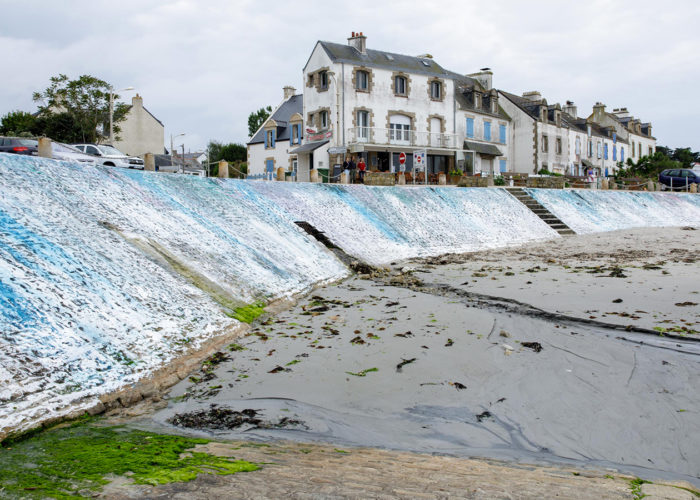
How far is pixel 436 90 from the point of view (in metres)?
36.5

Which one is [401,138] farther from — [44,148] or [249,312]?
[249,312]

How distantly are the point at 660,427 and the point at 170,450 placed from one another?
353cm

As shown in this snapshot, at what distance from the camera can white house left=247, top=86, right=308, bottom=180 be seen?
37.2 meters

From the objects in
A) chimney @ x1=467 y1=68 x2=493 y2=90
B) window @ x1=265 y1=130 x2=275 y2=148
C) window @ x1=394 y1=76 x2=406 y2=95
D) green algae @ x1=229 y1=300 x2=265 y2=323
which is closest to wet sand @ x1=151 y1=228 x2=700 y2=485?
green algae @ x1=229 y1=300 x2=265 y2=323

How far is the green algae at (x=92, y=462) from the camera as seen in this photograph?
3041 mm

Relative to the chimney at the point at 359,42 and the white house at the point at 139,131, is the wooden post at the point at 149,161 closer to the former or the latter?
the chimney at the point at 359,42

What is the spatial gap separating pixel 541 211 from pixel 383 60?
1769 centimetres

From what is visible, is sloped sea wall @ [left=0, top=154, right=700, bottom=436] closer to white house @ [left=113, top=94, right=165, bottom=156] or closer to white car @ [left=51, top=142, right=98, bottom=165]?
white car @ [left=51, top=142, right=98, bottom=165]

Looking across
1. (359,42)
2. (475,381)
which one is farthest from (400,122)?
(475,381)

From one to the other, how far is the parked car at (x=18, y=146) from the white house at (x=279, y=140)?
61.3 ft

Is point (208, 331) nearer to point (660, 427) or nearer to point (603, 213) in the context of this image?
point (660, 427)

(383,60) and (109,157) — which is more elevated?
(383,60)

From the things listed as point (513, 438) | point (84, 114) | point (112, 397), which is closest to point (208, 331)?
point (112, 397)

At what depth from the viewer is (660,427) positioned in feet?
13.2
